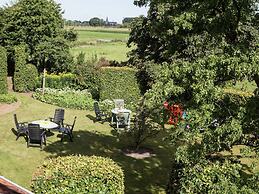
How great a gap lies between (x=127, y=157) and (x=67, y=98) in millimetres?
10134

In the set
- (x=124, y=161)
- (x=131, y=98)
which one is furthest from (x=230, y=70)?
(x=131, y=98)

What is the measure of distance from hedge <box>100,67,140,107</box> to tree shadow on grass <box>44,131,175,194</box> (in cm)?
620

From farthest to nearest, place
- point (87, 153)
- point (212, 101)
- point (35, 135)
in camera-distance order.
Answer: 1. point (87, 153)
2. point (35, 135)
3. point (212, 101)

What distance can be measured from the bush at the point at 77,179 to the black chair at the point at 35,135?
5.53m

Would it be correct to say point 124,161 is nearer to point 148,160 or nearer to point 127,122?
point 148,160

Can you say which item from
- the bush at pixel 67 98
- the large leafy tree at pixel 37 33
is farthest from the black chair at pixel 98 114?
the large leafy tree at pixel 37 33

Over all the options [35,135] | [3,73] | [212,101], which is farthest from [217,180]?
[3,73]

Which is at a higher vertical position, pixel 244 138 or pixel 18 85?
pixel 244 138

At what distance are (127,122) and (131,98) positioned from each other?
208 inches

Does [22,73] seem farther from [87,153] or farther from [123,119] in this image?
[87,153]

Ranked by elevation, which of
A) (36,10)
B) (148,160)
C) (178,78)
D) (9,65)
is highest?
(36,10)

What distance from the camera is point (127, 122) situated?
19219 mm

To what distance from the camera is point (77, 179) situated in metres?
9.08

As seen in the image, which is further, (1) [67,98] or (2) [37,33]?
(2) [37,33]
